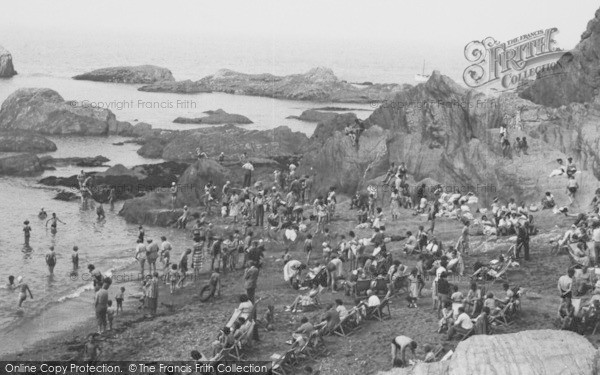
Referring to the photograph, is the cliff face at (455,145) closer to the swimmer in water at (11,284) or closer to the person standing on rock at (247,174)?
the person standing on rock at (247,174)

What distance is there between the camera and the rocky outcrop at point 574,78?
49594mm

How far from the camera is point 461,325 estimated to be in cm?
2244

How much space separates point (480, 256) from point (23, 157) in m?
40.4

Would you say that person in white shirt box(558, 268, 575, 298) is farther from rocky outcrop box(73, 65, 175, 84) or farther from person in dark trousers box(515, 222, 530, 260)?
rocky outcrop box(73, 65, 175, 84)

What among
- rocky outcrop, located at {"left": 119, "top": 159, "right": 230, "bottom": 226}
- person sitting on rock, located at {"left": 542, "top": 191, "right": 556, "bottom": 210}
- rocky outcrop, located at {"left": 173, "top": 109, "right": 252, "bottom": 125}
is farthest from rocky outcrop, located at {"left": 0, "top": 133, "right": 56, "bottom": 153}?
person sitting on rock, located at {"left": 542, "top": 191, "right": 556, "bottom": 210}

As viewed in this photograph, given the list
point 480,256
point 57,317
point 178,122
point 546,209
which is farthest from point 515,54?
point 178,122

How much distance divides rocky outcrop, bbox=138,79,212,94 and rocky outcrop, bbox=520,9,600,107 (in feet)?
274

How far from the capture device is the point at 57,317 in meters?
29.8

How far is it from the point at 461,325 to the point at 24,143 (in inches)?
2157

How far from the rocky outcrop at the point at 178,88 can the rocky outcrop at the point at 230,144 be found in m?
57.0

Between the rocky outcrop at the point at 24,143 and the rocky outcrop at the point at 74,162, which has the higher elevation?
the rocky outcrop at the point at 24,143

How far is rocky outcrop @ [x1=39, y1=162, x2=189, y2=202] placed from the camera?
5378 centimetres

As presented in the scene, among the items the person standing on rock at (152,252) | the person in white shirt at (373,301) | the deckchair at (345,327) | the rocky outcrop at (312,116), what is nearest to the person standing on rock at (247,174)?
the person standing on rock at (152,252)

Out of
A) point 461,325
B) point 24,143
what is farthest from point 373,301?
point 24,143
